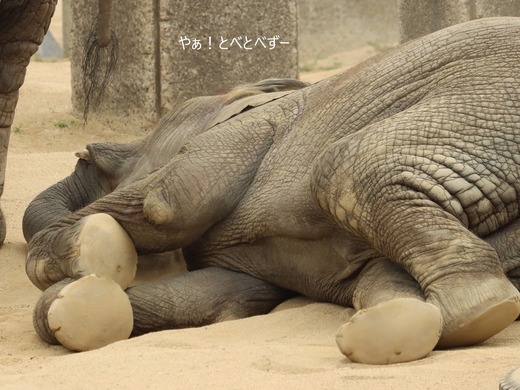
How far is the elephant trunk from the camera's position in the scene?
225 inches

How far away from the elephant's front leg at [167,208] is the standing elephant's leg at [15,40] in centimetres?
122

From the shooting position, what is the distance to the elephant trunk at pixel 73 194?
5715 millimetres

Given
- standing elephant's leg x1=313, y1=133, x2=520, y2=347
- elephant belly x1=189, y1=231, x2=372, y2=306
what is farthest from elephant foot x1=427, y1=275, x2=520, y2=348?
elephant belly x1=189, y1=231, x2=372, y2=306

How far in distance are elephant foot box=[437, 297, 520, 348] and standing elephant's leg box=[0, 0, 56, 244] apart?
2.86 meters

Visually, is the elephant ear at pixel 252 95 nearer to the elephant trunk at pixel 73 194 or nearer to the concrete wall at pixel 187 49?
the elephant trunk at pixel 73 194

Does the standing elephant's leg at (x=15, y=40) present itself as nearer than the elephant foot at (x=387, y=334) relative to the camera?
No

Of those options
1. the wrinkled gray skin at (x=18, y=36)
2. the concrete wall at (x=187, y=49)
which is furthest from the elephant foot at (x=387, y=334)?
the concrete wall at (x=187, y=49)

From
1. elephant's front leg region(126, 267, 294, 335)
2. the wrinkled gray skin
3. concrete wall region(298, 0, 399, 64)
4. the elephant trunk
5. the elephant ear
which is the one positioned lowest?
concrete wall region(298, 0, 399, 64)

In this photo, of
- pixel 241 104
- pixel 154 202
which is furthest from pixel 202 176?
pixel 241 104

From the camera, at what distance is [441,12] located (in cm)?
1121

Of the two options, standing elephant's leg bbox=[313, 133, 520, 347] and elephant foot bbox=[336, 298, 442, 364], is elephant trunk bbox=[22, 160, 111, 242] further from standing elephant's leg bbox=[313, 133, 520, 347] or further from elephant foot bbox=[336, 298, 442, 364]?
elephant foot bbox=[336, 298, 442, 364]

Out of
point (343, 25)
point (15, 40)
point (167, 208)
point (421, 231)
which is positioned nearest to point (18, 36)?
point (15, 40)

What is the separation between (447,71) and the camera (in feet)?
14.0

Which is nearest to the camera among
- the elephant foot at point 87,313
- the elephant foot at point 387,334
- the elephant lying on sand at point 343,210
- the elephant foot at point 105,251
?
the elephant foot at point 387,334
